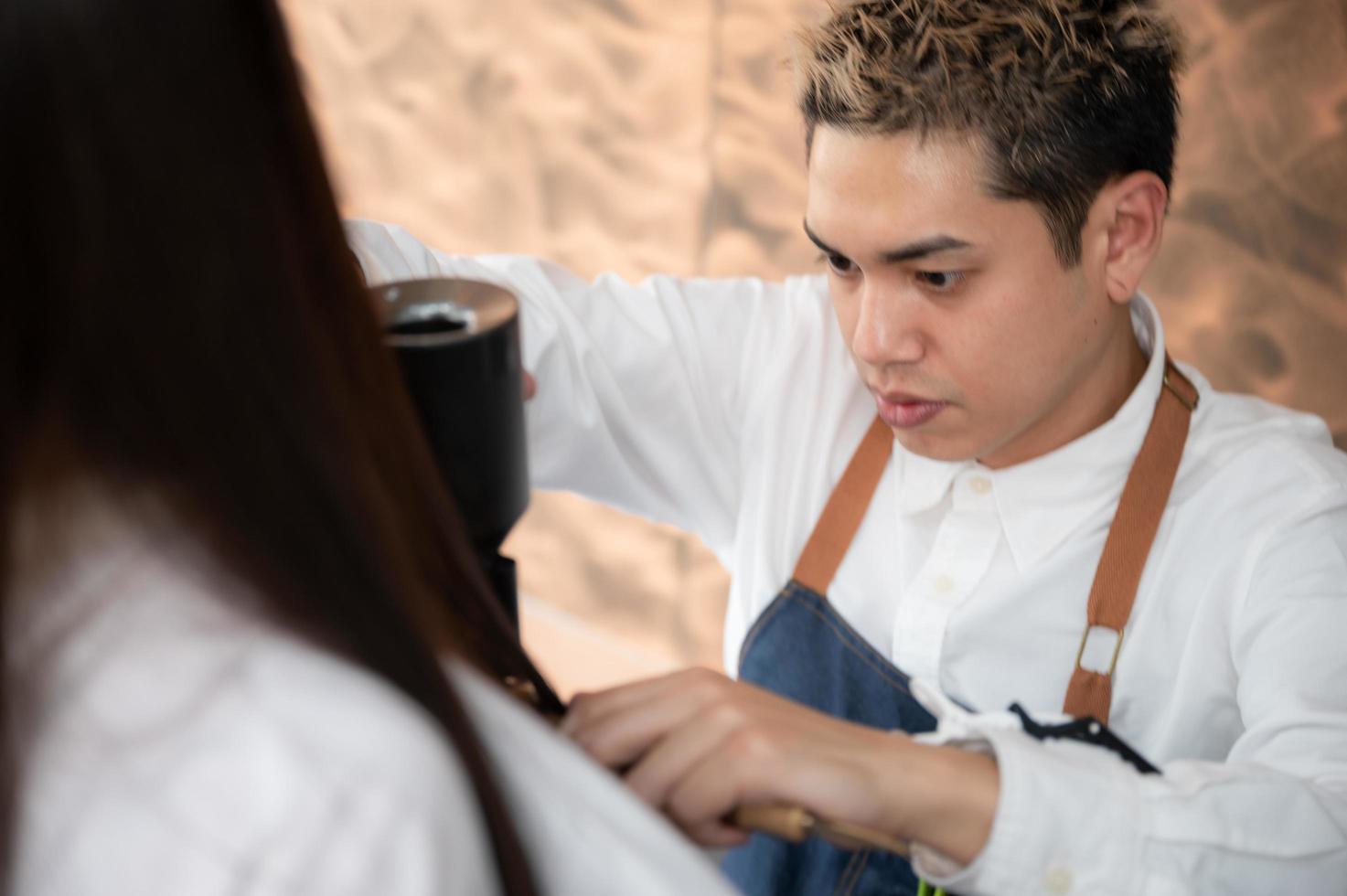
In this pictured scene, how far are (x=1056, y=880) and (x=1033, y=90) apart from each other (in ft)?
2.04

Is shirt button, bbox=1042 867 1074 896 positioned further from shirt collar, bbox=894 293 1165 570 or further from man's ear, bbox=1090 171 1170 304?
man's ear, bbox=1090 171 1170 304

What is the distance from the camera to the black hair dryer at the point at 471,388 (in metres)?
0.51

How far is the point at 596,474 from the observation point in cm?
138

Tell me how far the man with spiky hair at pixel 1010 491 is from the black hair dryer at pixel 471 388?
0.91 feet

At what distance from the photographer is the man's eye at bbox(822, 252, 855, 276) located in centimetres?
110

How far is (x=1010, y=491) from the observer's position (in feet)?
3.87

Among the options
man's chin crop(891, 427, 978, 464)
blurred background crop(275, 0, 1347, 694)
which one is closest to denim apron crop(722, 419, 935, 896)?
man's chin crop(891, 427, 978, 464)

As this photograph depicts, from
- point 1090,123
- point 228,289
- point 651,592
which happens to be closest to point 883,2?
point 1090,123

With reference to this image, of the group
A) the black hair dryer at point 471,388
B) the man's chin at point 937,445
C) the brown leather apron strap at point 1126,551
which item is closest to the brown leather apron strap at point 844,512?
the man's chin at point 937,445

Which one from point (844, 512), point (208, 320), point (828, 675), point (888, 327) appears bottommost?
point (828, 675)

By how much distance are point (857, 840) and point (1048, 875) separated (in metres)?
0.23

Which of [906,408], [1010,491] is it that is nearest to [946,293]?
[906,408]

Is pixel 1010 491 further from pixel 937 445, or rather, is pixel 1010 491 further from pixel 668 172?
pixel 668 172

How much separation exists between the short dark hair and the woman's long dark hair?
0.68 meters
